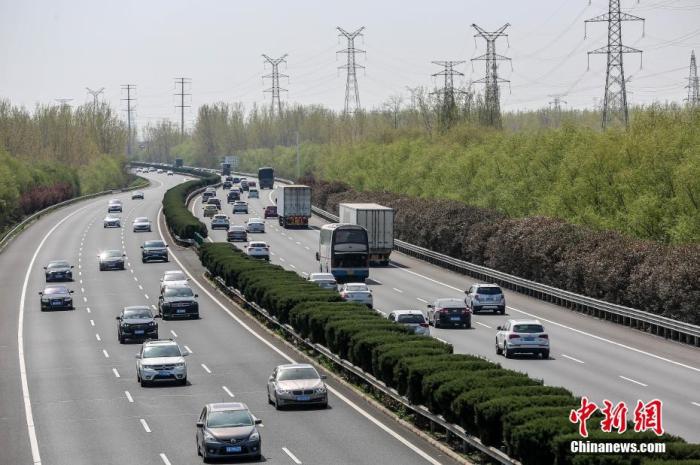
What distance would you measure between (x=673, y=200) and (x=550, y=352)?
2781cm

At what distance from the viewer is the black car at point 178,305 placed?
215 ft

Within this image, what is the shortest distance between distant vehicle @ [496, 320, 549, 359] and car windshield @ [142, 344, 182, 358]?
13060mm

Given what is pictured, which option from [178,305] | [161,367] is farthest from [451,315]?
[161,367]

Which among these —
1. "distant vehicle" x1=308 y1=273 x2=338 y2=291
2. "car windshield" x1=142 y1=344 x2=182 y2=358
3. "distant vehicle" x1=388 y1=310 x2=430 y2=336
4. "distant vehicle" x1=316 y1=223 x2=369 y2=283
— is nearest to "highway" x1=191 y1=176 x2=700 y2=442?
"distant vehicle" x1=316 y1=223 x2=369 y2=283

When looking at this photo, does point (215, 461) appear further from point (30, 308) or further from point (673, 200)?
point (673, 200)

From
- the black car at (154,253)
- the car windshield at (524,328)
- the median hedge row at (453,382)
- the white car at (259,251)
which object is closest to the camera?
the median hedge row at (453,382)

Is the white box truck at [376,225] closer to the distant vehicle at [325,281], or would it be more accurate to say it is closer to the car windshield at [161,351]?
the distant vehicle at [325,281]

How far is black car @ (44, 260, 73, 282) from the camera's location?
84.1 metres

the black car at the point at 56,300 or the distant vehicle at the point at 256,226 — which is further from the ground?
the distant vehicle at the point at 256,226

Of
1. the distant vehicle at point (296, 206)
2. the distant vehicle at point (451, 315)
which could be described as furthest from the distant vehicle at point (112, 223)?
the distant vehicle at point (451, 315)

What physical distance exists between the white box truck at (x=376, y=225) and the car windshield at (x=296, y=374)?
1901 inches

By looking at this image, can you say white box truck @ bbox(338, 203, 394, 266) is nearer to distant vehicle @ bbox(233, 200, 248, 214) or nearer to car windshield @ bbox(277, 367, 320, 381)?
car windshield @ bbox(277, 367, 320, 381)

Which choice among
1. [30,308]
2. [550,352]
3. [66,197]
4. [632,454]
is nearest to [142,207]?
[66,197]

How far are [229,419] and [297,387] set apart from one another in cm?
760
